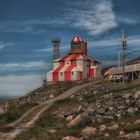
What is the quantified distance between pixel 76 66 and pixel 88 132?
222 ft

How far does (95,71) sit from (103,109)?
6047 centimetres

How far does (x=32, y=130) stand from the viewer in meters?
44.2

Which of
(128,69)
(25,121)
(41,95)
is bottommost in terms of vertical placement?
(25,121)

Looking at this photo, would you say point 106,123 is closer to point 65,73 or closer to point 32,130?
point 32,130

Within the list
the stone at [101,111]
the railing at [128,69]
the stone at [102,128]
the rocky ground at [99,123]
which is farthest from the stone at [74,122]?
the railing at [128,69]

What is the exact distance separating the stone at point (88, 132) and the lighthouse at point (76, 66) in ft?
210

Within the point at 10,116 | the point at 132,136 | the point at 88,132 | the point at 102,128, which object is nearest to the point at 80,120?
the point at 102,128

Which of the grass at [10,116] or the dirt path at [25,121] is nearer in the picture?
the dirt path at [25,121]

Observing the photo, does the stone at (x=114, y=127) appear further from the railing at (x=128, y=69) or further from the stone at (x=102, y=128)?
the railing at (x=128, y=69)

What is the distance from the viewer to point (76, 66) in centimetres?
10575

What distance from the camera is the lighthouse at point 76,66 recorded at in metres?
105

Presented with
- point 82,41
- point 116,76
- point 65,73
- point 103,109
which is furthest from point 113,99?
point 82,41

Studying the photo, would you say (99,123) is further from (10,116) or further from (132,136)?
(10,116)

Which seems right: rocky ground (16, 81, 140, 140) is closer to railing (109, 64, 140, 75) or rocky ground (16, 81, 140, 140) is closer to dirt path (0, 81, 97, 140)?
dirt path (0, 81, 97, 140)
